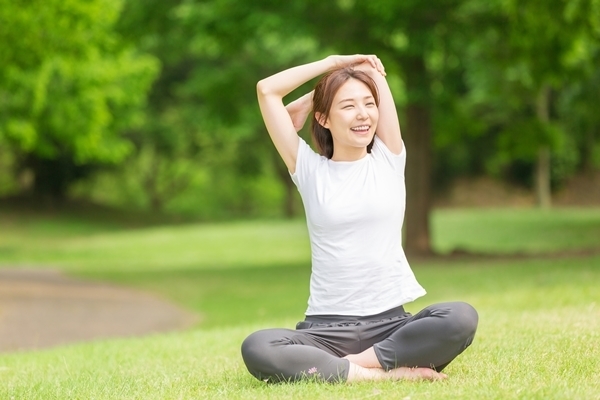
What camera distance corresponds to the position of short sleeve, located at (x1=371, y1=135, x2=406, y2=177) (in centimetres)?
503

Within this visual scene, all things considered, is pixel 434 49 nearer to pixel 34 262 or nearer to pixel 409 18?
pixel 409 18

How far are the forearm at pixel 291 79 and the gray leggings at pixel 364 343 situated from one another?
1.29 m

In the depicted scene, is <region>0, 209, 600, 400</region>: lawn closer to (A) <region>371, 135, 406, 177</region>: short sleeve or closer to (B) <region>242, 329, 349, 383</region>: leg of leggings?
(B) <region>242, 329, 349, 383</region>: leg of leggings

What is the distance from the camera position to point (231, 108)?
70.2 ft

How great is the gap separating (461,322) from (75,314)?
36.8ft

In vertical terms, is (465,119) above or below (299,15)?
below

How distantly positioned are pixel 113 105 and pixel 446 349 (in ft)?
105

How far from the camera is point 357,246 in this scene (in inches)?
188

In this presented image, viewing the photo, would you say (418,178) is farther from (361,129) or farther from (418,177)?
(361,129)

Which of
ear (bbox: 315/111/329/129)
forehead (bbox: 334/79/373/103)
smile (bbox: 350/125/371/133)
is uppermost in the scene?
forehead (bbox: 334/79/373/103)

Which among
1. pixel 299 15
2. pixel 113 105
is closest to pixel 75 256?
pixel 113 105

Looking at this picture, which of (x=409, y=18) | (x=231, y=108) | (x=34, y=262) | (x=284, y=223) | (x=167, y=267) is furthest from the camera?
(x=284, y=223)

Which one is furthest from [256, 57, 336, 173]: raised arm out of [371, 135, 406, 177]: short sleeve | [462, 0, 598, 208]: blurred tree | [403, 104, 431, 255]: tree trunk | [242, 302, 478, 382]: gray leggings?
[403, 104, 431, 255]: tree trunk

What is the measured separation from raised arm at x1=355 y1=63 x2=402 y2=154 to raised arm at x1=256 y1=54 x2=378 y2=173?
151 mm
